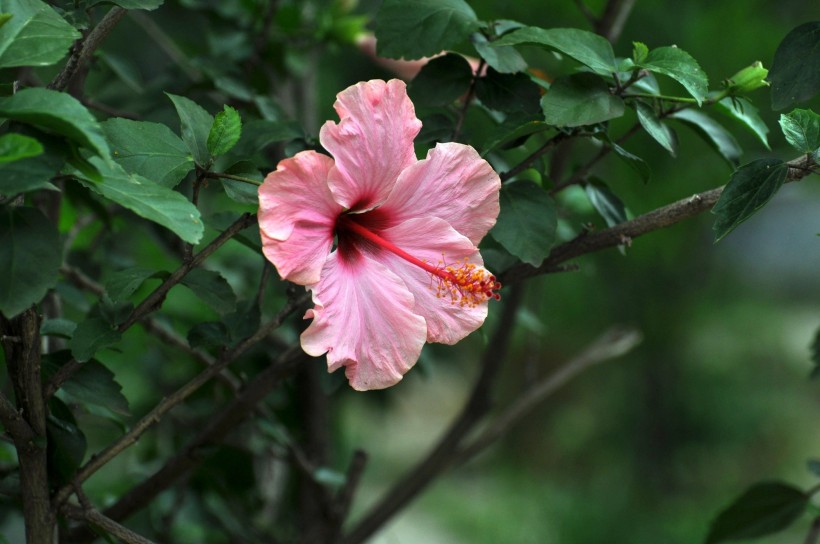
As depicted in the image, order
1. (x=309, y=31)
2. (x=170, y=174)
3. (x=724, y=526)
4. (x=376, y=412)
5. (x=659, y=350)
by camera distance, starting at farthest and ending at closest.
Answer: (x=659, y=350), (x=376, y=412), (x=309, y=31), (x=724, y=526), (x=170, y=174)

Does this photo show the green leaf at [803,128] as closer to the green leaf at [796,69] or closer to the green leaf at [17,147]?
the green leaf at [796,69]

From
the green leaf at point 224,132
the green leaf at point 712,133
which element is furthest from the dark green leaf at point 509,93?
the green leaf at point 224,132

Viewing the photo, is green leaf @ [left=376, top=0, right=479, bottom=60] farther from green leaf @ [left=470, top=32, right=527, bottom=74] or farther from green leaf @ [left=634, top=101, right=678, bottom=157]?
green leaf @ [left=634, top=101, right=678, bottom=157]

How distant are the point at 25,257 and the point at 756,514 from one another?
77cm

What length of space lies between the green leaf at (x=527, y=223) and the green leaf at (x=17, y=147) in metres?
0.33

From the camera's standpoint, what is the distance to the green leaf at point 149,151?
557 mm

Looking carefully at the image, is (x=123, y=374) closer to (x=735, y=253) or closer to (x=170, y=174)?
(x=170, y=174)

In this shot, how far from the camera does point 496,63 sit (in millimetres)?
672

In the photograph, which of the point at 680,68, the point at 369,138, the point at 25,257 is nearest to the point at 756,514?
the point at 680,68

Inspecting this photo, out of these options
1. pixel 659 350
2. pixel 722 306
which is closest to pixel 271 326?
pixel 659 350

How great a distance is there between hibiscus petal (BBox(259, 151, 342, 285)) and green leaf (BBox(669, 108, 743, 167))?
325mm

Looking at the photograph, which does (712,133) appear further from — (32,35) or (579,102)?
(32,35)

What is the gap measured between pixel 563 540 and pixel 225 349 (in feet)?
5.84

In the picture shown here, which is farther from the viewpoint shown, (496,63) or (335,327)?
(496,63)
